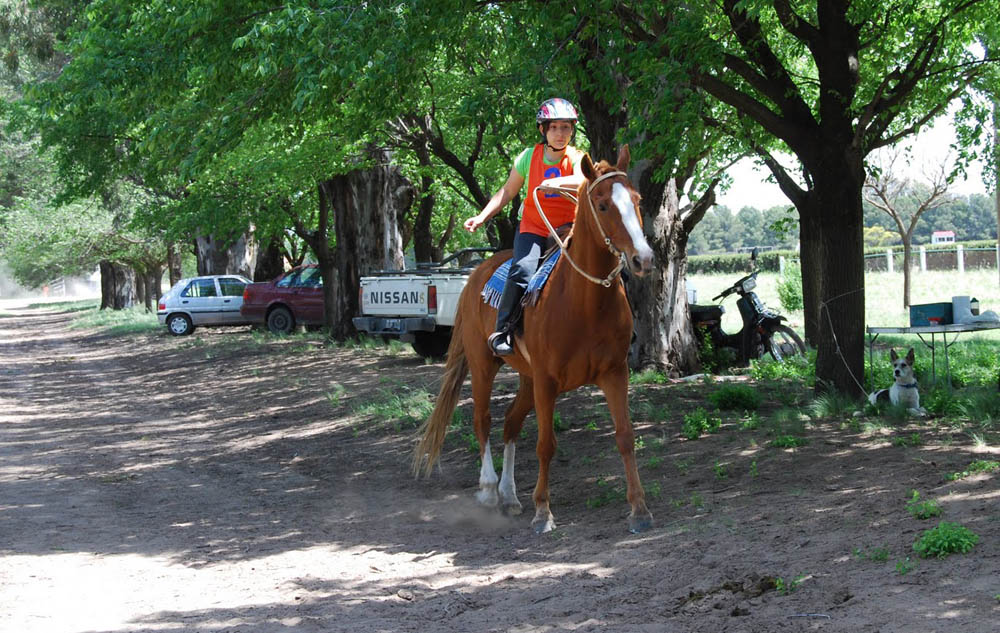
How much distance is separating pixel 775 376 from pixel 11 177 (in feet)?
139

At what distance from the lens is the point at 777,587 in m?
4.86

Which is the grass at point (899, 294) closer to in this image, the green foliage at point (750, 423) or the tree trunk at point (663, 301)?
the tree trunk at point (663, 301)

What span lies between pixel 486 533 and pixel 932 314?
5393 millimetres

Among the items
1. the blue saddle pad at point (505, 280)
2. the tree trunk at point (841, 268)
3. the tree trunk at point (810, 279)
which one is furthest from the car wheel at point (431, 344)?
the blue saddle pad at point (505, 280)

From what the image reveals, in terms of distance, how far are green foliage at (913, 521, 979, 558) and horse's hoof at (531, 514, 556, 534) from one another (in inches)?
97.2

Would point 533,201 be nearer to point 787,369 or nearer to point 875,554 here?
point 875,554

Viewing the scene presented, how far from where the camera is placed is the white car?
3134 centimetres

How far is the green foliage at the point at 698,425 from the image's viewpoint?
8984mm

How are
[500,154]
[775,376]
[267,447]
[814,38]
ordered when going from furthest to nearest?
1. [500,154]
2. [775,376]
3. [267,447]
4. [814,38]

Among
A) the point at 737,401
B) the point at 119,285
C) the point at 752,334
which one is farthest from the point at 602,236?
the point at 119,285

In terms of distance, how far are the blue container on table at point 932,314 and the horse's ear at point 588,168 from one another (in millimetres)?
4764

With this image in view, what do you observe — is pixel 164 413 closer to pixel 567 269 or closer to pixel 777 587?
pixel 567 269

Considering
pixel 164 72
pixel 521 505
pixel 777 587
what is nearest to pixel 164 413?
pixel 164 72

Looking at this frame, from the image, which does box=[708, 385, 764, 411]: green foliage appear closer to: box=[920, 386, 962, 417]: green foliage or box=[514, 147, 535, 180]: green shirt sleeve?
box=[920, 386, 962, 417]: green foliage
